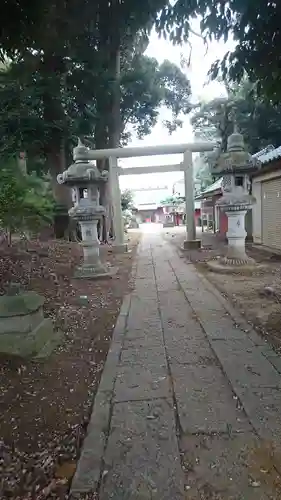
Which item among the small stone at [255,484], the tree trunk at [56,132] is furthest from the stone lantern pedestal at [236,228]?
the small stone at [255,484]

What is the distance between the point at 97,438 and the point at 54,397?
757 millimetres

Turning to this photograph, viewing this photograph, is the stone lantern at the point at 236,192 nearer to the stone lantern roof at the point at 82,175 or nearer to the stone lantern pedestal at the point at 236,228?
the stone lantern pedestal at the point at 236,228

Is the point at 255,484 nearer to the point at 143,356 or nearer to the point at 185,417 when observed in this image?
the point at 185,417

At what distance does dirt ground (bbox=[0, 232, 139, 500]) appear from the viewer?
1993 mm

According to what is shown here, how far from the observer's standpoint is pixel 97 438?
2230mm

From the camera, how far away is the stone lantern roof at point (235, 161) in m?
8.05

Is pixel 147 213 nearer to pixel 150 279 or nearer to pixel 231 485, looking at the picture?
pixel 150 279

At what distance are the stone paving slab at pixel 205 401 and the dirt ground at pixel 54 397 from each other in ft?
2.22

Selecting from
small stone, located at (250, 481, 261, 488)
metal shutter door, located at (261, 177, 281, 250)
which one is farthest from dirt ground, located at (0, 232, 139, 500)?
metal shutter door, located at (261, 177, 281, 250)

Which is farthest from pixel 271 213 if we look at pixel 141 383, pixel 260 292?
pixel 141 383

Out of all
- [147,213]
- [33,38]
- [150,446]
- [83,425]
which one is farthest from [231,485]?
[147,213]

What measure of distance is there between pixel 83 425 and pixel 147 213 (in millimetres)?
49378

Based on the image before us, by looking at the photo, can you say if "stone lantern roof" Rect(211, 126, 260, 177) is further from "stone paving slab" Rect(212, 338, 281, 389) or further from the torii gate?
"stone paving slab" Rect(212, 338, 281, 389)

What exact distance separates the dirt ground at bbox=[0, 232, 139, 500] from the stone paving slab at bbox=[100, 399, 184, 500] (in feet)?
0.76
